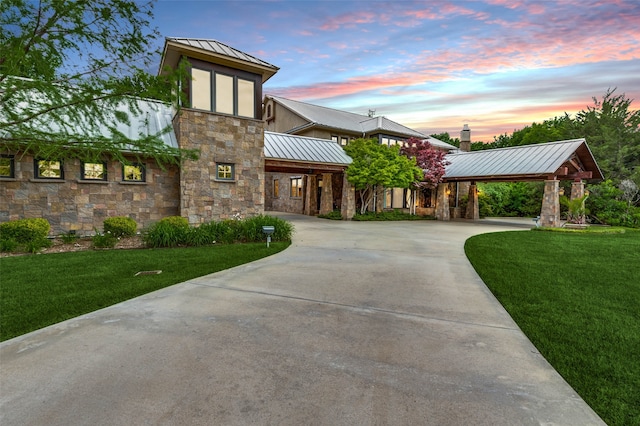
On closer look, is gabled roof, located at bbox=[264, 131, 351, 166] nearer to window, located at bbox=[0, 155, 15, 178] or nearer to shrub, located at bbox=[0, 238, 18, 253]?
window, located at bbox=[0, 155, 15, 178]

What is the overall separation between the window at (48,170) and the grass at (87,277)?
402cm

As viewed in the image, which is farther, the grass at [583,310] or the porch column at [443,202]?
the porch column at [443,202]

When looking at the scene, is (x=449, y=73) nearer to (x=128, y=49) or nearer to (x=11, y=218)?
(x=128, y=49)

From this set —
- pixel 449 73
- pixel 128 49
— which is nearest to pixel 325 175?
pixel 449 73

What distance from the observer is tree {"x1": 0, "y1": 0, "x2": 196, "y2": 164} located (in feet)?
12.0

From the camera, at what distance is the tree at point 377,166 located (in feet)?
58.6

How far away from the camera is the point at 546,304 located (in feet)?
14.7

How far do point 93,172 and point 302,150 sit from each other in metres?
10.0

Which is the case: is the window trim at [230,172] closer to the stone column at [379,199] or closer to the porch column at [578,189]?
the stone column at [379,199]

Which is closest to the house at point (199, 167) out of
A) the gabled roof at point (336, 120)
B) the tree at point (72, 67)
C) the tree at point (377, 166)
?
the tree at point (377, 166)

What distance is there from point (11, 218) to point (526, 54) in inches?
715

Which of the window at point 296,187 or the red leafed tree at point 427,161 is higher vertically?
the red leafed tree at point 427,161

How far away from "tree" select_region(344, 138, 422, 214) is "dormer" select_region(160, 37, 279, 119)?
7182 millimetres

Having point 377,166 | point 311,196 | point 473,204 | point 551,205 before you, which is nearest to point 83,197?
point 377,166
